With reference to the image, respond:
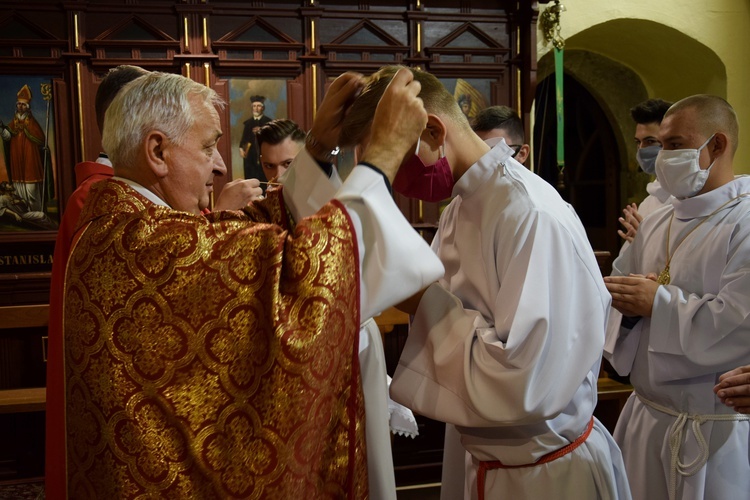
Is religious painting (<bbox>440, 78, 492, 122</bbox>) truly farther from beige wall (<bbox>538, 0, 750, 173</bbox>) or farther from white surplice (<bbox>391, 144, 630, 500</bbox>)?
white surplice (<bbox>391, 144, 630, 500</bbox>)

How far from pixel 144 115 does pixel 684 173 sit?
2357mm

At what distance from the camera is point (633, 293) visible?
2.99m

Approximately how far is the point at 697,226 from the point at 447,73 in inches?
170

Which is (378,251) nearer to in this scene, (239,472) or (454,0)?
(239,472)

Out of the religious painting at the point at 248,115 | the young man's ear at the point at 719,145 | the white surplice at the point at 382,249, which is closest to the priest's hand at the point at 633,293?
the young man's ear at the point at 719,145

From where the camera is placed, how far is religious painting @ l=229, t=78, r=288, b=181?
6613mm

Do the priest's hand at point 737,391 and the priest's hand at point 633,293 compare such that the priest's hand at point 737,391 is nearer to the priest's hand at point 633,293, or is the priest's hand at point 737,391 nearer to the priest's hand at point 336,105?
the priest's hand at point 633,293

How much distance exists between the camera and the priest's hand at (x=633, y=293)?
2.96 m

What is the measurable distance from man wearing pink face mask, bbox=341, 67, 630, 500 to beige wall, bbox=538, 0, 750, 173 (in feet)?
21.0

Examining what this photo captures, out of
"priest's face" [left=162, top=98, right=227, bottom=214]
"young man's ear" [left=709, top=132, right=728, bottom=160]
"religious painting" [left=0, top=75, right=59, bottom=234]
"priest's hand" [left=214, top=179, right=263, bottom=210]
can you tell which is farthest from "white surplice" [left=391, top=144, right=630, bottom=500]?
"religious painting" [left=0, top=75, right=59, bottom=234]

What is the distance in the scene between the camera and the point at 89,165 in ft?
8.97

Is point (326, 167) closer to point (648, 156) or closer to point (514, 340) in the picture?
point (514, 340)

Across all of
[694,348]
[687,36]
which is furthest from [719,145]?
[687,36]

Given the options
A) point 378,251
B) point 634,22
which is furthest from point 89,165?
point 634,22
